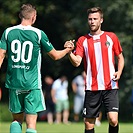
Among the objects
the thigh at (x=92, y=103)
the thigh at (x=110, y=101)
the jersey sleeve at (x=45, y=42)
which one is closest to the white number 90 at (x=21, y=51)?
the jersey sleeve at (x=45, y=42)

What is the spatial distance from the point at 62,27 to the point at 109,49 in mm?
24328

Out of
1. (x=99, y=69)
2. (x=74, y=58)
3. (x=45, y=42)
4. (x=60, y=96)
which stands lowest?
(x=60, y=96)

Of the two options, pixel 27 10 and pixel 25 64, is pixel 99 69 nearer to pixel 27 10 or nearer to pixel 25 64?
pixel 25 64

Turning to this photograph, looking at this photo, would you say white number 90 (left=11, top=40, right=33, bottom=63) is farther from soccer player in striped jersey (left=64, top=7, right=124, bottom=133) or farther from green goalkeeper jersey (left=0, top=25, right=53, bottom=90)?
soccer player in striped jersey (left=64, top=7, right=124, bottom=133)

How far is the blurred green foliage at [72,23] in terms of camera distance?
96.5ft

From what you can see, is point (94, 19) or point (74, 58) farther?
point (94, 19)

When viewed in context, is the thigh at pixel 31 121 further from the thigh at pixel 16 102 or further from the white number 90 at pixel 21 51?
the white number 90 at pixel 21 51

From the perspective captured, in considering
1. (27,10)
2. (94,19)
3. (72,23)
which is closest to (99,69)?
(94,19)

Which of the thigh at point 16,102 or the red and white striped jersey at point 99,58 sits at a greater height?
the red and white striped jersey at point 99,58

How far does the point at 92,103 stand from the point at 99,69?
2.03 ft

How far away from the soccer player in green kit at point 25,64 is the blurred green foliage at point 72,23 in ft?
60.1

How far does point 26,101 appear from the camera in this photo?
34.9 ft

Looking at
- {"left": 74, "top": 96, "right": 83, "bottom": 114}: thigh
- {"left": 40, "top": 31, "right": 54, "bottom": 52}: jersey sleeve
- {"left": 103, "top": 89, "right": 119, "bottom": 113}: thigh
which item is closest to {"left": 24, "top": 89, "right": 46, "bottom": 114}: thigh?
{"left": 40, "top": 31, "right": 54, "bottom": 52}: jersey sleeve

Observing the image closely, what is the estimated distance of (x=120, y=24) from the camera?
3017cm
